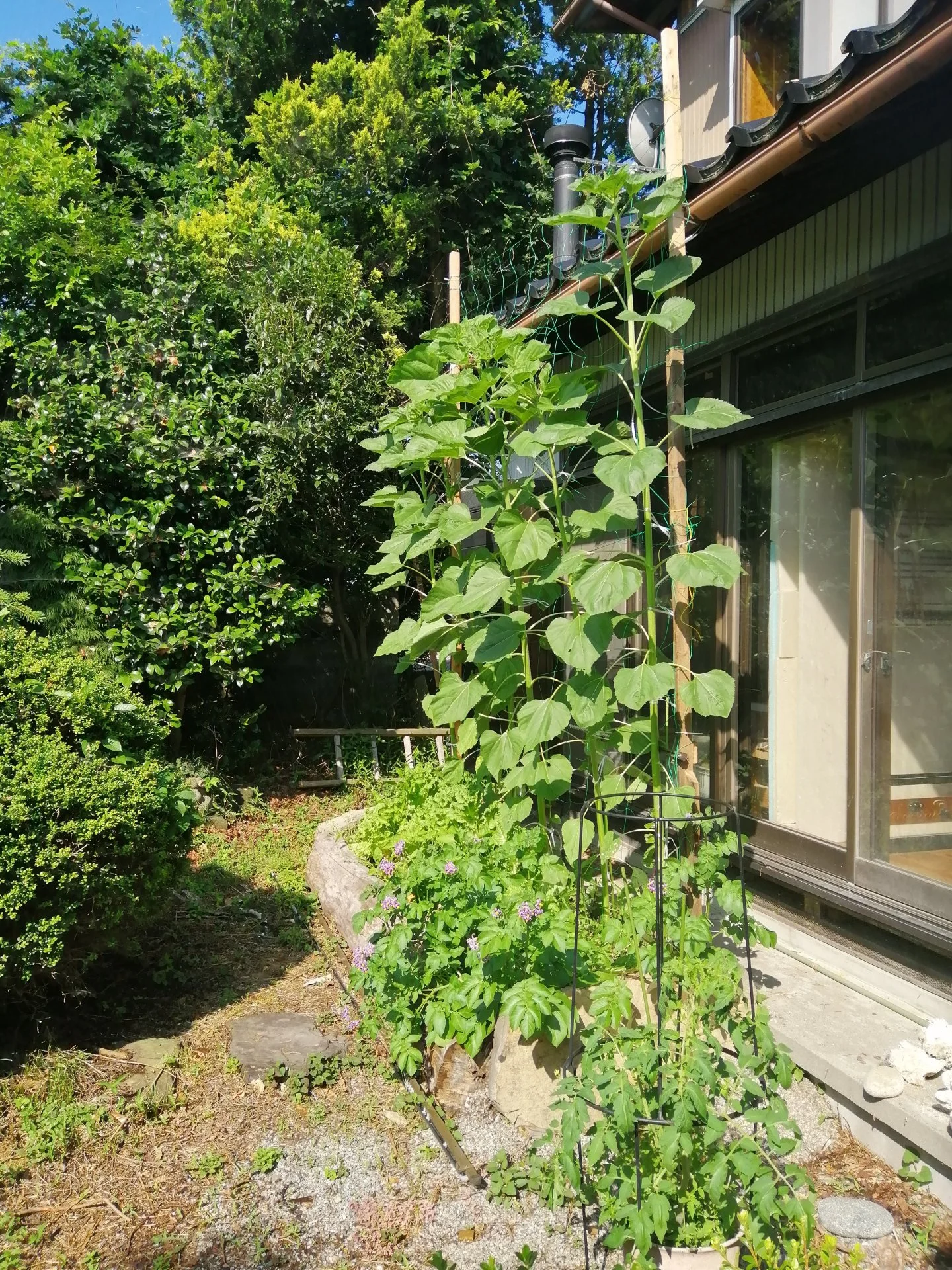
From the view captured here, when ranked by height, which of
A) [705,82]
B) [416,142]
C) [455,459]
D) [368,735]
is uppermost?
[416,142]

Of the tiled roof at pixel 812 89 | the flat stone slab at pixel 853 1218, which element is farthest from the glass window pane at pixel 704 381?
the flat stone slab at pixel 853 1218

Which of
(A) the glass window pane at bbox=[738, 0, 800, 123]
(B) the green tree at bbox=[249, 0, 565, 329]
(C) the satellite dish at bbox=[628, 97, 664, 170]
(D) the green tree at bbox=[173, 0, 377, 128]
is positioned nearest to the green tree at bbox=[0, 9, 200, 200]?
(D) the green tree at bbox=[173, 0, 377, 128]

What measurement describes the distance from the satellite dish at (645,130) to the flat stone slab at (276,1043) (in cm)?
474

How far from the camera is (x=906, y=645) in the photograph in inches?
133

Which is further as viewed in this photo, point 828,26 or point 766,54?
point 766,54

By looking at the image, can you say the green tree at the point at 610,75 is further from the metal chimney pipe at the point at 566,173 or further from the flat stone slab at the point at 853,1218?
the flat stone slab at the point at 853,1218

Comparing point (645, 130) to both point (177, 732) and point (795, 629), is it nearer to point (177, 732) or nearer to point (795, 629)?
point (795, 629)

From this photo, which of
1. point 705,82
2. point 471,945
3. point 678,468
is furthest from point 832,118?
point 705,82

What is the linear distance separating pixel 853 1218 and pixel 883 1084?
0.38 m

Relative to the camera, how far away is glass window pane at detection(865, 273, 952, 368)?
308 cm

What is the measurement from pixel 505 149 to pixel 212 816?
8466 millimetres

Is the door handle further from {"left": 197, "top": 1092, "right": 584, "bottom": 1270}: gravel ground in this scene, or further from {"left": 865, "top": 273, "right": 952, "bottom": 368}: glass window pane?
{"left": 197, "top": 1092, "right": 584, "bottom": 1270}: gravel ground

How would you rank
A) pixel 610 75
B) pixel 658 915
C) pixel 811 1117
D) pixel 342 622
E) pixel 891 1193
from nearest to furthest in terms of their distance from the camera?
pixel 658 915 → pixel 891 1193 → pixel 811 1117 → pixel 342 622 → pixel 610 75

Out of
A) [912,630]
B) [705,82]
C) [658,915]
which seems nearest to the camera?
[658,915]
